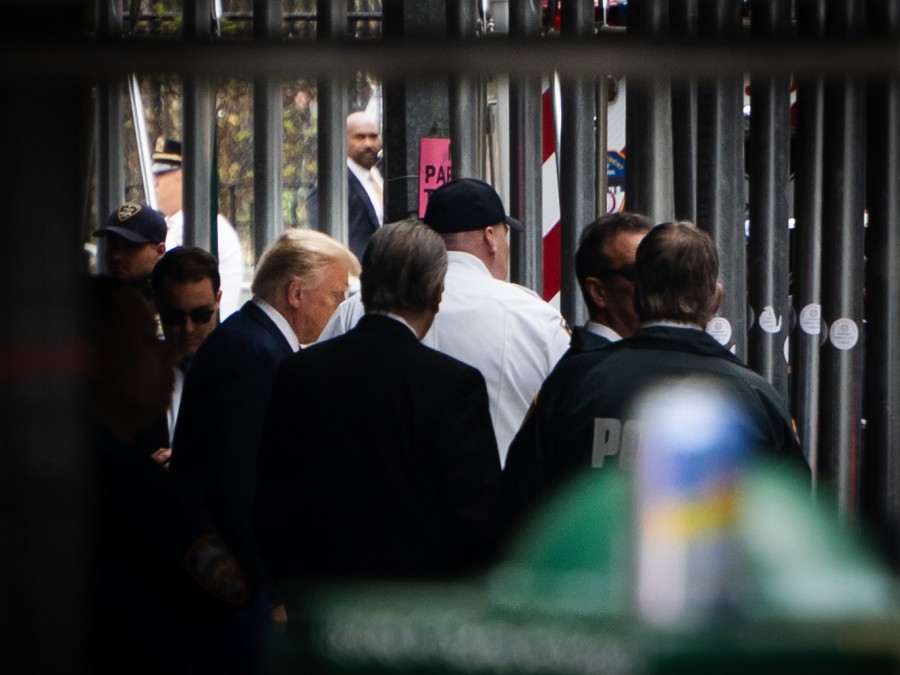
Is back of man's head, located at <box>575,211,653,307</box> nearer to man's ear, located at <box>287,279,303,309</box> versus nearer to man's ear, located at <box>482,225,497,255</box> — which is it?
man's ear, located at <box>482,225,497,255</box>

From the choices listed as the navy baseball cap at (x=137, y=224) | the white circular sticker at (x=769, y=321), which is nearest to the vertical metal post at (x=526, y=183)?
the white circular sticker at (x=769, y=321)

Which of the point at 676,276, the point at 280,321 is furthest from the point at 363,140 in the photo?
the point at 676,276

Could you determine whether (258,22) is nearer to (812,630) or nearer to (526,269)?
(812,630)

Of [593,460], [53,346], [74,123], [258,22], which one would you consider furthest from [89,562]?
[593,460]

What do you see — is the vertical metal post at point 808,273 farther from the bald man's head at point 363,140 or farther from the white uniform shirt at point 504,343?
the bald man's head at point 363,140

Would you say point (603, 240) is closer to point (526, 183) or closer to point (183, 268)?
point (526, 183)

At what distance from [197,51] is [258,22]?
1.77 feet

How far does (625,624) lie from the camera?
123 cm

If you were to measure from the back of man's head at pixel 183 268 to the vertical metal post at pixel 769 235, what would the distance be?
1460 millimetres

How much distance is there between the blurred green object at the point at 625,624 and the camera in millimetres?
1179

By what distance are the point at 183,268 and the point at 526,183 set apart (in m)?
1.09

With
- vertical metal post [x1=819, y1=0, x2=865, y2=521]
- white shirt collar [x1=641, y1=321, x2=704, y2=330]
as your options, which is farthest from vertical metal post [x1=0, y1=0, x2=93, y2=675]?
vertical metal post [x1=819, y1=0, x2=865, y2=521]

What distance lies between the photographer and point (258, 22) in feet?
5.82

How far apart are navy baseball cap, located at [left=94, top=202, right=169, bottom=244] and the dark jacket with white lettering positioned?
1990 millimetres
